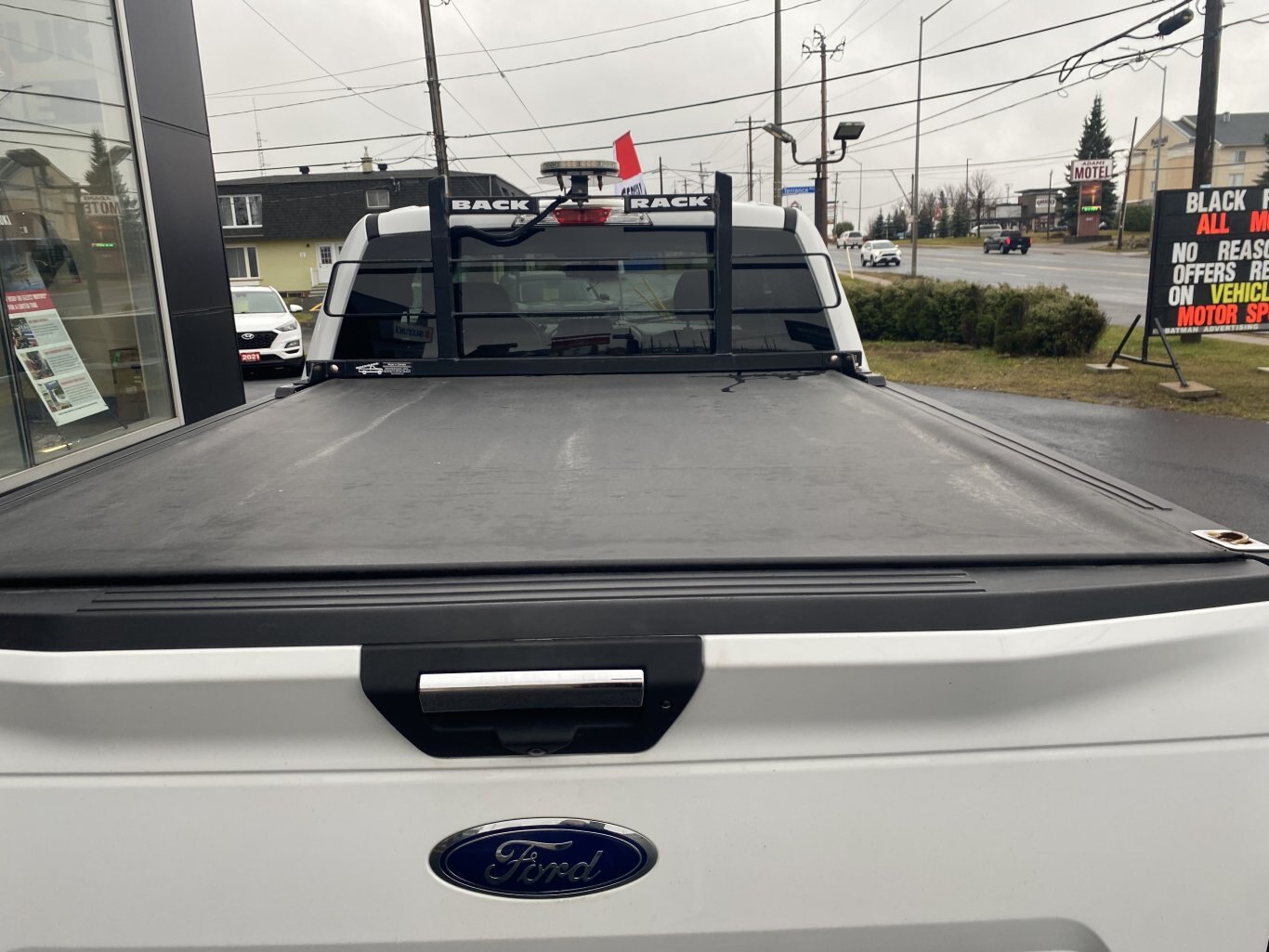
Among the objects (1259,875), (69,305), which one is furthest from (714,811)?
(69,305)

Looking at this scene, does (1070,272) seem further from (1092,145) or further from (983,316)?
(1092,145)

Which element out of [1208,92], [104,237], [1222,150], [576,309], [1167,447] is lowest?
[1167,447]

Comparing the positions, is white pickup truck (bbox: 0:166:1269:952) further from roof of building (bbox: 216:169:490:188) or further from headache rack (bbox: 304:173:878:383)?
roof of building (bbox: 216:169:490:188)

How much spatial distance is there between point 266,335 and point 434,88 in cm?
1149

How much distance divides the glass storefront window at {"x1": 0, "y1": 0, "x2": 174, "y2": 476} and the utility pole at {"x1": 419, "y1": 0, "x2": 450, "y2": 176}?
1726 cm

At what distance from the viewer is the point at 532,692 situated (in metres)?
1.29

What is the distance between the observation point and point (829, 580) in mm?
1430

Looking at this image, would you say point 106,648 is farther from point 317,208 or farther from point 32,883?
point 317,208

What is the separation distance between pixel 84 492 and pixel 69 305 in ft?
22.4

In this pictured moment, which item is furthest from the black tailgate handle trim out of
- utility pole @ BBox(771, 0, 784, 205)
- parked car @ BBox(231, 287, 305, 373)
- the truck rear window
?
utility pole @ BBox(771, 0, 784, 205)

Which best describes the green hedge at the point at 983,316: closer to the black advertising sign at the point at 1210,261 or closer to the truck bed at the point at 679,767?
the black advertising sign at the point at 1210,261

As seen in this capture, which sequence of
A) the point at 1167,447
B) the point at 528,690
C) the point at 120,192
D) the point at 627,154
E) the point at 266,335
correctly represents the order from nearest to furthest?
the point at 528,690, the point at 120,192, the point at 1167,447, the point at 627,154, the point at 266,335

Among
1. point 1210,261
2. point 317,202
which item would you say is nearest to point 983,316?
point 1210,261

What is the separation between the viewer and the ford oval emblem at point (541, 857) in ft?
4.26
